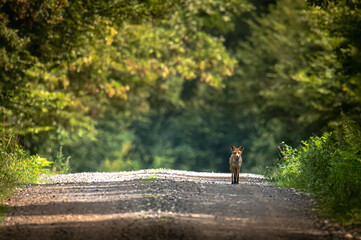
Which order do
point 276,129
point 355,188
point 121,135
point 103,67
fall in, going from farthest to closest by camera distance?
point 121,135 → point 276,129 → point 103,67 → point 355,188

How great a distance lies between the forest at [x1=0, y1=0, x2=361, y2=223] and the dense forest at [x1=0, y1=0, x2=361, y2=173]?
67 mm

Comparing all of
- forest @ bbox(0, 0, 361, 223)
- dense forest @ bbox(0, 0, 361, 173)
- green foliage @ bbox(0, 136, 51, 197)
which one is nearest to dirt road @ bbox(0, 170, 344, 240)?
green foliage @ bbox(0, 136, 51, 197)

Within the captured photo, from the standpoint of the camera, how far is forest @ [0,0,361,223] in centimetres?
1466

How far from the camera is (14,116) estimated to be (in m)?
17.4

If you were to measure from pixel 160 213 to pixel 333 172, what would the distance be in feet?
12.1

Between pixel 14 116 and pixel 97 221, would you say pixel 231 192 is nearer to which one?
pixel 97 221

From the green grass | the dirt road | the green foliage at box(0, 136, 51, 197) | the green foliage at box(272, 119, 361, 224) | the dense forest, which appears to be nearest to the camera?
the dirt road

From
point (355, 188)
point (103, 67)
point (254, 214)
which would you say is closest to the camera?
point (254, 214)

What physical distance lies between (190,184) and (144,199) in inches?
102

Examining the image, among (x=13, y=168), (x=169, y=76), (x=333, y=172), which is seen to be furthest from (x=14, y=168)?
(x=169, y=76)

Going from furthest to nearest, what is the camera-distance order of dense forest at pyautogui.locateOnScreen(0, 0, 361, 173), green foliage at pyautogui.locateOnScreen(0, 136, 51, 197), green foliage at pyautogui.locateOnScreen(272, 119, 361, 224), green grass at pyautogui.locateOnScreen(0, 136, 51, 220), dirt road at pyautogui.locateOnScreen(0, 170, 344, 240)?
1. dense forest at pyautogui.locateOnScreen(0, 0, 361, 173)
2. green foliage at pyautogui.locateOnScreen(0, 136, 51, 197)
3. green grass at pyautogui.locateOnScreen(0, 136, 51, 220)
4. green foliage at pyautogui.locateOnScreen(272, 119, 361, 224)
5. dirt road at pyautogui.locateOnScreen(0, 170, 344, 240)

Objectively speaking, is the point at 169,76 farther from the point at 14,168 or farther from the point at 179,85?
the point at 14,168

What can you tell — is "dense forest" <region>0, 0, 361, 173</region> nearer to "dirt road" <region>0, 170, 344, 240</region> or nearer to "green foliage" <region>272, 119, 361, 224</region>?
"green foliage" <region>272, 119, 361, 224</region>

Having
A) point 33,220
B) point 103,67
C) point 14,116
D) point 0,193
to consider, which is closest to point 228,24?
point 103,67
